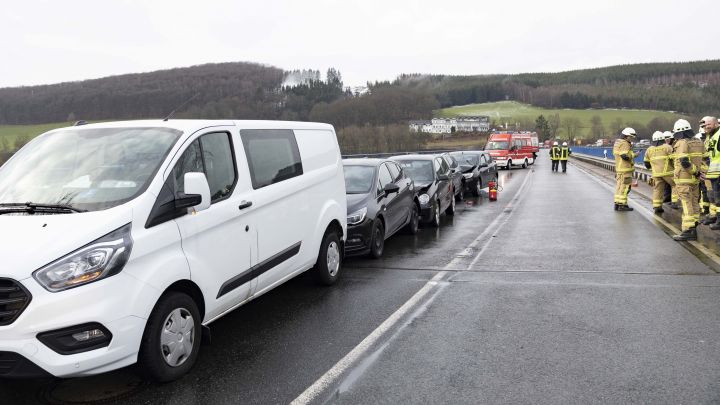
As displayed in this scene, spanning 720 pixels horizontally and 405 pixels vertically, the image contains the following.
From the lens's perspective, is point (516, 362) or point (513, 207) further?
point (513, 207)

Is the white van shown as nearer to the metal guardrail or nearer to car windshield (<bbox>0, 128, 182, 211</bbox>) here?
car windshield (<bbox>0, 128, 182, 211</bbox>)

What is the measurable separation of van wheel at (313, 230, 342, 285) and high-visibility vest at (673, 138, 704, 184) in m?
6.91

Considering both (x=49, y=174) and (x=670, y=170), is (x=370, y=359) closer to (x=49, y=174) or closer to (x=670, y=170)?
(x=49, y=174)

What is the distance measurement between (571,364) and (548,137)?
14864cm

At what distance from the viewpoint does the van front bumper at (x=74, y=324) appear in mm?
3301

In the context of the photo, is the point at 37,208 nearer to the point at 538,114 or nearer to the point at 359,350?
the point at 359,350

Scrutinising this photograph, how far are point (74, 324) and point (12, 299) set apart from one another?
38 cm

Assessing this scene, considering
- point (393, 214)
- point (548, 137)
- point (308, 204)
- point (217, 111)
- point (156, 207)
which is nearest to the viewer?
point (156, 207)

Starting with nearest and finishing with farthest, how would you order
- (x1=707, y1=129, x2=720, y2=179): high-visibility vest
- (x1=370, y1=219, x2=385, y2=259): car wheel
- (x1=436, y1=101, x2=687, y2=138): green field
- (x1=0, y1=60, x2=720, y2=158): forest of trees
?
1. (x1=370, y1=219, x2=385, y2=259): car wheel
2. (x1=707, y1=129, x2=720, y2=179): high-visibility vest
3. (x1=0, y1=60, x2=720, y2=158): forest of trees
4. (x1=436, y1=101, x2=687, y2=138): green field

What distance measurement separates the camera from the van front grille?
331cm

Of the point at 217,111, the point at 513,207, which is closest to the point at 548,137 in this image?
the point at 513,207

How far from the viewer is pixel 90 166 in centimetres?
432

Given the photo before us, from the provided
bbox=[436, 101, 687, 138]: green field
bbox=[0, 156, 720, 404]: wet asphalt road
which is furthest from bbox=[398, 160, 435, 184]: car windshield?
bbox=[436, 101, 687, 138]: green field

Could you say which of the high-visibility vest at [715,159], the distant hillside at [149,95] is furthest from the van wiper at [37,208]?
the high-visibility vest at [715,159]
